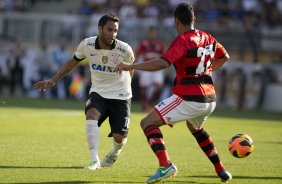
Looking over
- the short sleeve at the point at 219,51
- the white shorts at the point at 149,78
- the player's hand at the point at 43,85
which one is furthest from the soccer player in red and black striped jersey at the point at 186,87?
the white shorts at the point at 149,78

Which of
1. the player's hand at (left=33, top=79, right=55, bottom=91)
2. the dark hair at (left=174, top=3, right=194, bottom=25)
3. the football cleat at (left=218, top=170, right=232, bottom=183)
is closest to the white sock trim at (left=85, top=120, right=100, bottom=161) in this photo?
the player's hand at (left=33, top=79, right=55, bottom=91)

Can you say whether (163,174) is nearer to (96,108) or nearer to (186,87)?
(186,87)

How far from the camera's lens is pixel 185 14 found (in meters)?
9.58

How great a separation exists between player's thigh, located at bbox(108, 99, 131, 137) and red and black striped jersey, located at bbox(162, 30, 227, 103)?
74.3 inches

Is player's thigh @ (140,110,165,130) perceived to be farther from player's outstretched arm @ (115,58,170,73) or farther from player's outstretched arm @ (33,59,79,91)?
player's outstretched arm @ (33,59,79,91)

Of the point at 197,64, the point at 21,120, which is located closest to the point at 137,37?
the point at 21,120

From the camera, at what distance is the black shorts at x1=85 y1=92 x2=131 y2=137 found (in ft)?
37.3

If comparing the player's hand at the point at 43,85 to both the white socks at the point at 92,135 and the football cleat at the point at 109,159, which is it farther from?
the football cleat at the point at 109,159

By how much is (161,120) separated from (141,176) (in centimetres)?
121

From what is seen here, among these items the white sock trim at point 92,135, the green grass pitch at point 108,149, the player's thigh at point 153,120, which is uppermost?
the player's thigh at point 153,120

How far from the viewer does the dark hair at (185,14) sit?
Answer: 9.55 m

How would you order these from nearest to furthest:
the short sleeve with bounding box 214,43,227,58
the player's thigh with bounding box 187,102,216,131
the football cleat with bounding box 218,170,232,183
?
the player's thigh with bounding box 187,102,216,131 → the football cleat with bounding box 218,170,232,183 → the short sleeve with bounding box 214,43,227,58

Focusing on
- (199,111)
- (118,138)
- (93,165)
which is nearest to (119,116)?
(118,138)

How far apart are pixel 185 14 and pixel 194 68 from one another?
71 cm
